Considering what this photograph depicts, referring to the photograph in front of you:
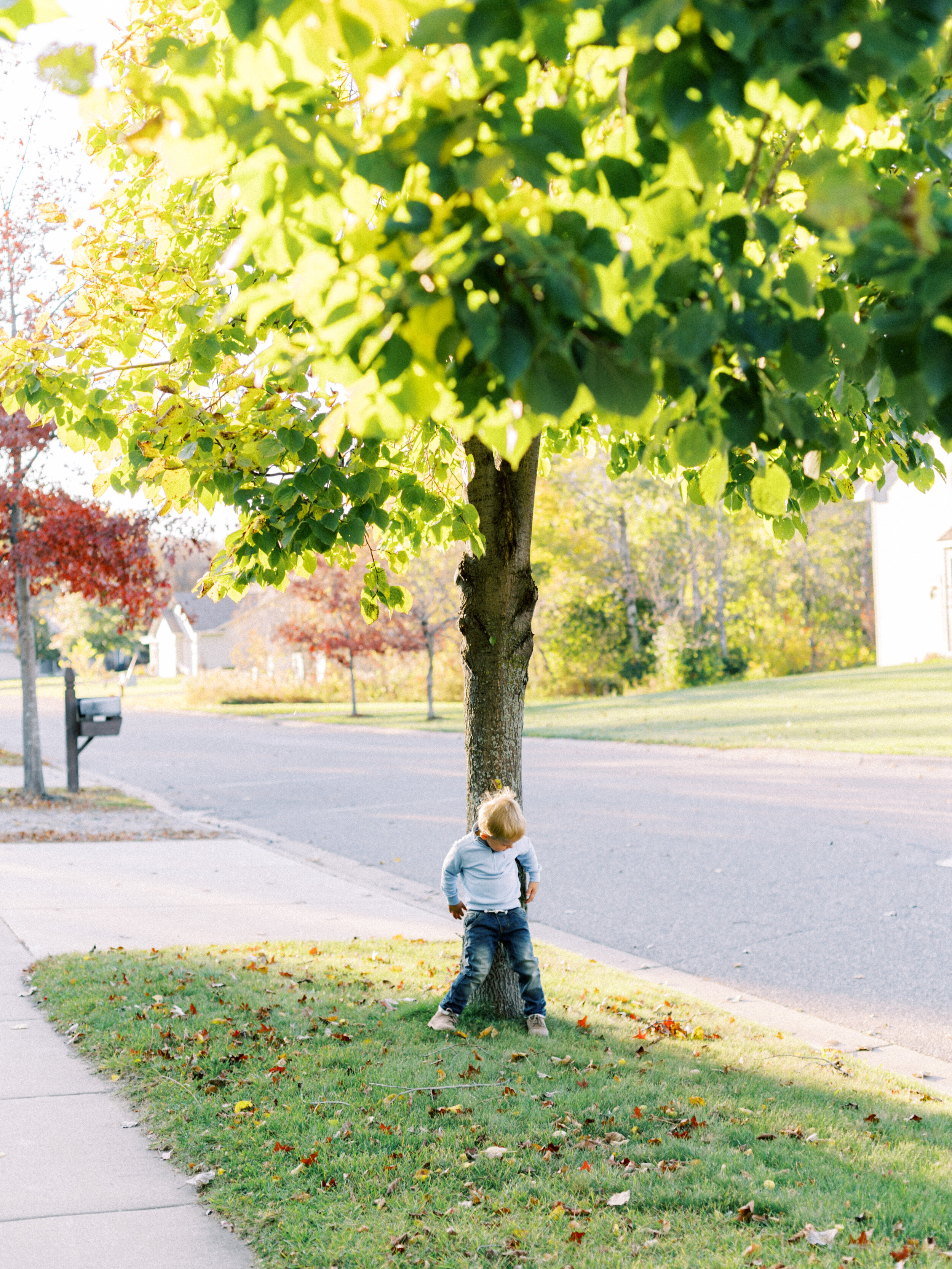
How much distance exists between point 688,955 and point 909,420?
12.9 ft

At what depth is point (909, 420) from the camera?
4.41m

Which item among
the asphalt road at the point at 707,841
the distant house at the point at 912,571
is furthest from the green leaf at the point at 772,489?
the distant house at the point at 912,571

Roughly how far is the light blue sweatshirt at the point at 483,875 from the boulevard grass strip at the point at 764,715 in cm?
1106

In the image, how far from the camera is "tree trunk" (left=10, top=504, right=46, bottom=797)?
539 inches

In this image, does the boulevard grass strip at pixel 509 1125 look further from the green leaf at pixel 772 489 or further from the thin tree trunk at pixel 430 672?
the thin tree trunk at pixel 430 672

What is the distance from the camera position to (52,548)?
1320 cm

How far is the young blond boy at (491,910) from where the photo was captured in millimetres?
5422

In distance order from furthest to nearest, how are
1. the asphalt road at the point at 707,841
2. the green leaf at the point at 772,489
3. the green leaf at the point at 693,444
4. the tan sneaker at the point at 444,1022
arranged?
the asphalt road at the point at 707,841, the tan sneaker at the point at 444,1022, the green leaf at the point at 772,489, the green leaf at the point at 693,444

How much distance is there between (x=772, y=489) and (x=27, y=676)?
12887 millimetres

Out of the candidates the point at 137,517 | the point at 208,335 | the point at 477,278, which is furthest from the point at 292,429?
the point at 137,517

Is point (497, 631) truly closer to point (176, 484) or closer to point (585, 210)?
point (176, 484)

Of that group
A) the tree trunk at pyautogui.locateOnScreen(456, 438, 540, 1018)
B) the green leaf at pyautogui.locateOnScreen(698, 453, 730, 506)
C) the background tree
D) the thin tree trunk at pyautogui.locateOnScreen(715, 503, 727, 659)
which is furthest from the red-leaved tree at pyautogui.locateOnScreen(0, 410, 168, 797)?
the thin tree trunk at pyautogui.locateOnScreen(715, 503, 727, 659)

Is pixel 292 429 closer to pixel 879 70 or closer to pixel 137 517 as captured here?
pixel 879 70

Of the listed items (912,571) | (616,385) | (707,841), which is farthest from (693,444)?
(912,571)
